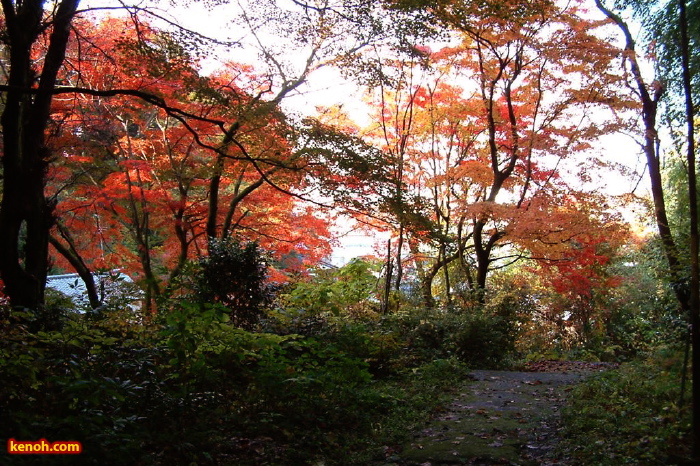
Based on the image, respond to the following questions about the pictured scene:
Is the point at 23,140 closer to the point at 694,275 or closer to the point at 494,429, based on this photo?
the point at 494,429

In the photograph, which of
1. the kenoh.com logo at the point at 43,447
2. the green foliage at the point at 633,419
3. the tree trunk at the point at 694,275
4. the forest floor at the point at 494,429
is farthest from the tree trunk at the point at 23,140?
the tree trunk at the point at 694,275

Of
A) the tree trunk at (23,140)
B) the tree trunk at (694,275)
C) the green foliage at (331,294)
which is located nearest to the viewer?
the tree trunk at (694,275)

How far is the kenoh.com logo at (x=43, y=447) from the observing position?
2672 mm

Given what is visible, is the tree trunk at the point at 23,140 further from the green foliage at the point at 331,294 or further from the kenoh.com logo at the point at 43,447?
the kenoh.com logo at the point at 43,447

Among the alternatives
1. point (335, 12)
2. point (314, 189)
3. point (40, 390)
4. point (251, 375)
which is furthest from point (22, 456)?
point (335, 12)

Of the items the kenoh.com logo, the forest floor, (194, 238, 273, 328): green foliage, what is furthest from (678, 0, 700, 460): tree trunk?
(194, 238, 273, 328): green foliage

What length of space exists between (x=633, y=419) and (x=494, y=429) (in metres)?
1.20

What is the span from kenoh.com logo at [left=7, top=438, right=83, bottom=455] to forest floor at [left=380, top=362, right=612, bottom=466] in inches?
90.6

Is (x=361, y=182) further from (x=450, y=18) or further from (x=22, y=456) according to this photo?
(x=22, y=456)

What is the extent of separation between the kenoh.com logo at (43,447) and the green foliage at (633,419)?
338cm

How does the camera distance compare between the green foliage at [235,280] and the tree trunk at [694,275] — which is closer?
the tree trunk at [694,275]

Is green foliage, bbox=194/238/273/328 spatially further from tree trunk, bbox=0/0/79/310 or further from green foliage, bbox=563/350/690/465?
green foliage, bbox=563/350/690/465

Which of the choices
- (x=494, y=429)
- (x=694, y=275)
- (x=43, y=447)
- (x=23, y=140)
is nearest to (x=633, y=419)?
(x=494, y=429)

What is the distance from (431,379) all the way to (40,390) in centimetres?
501
